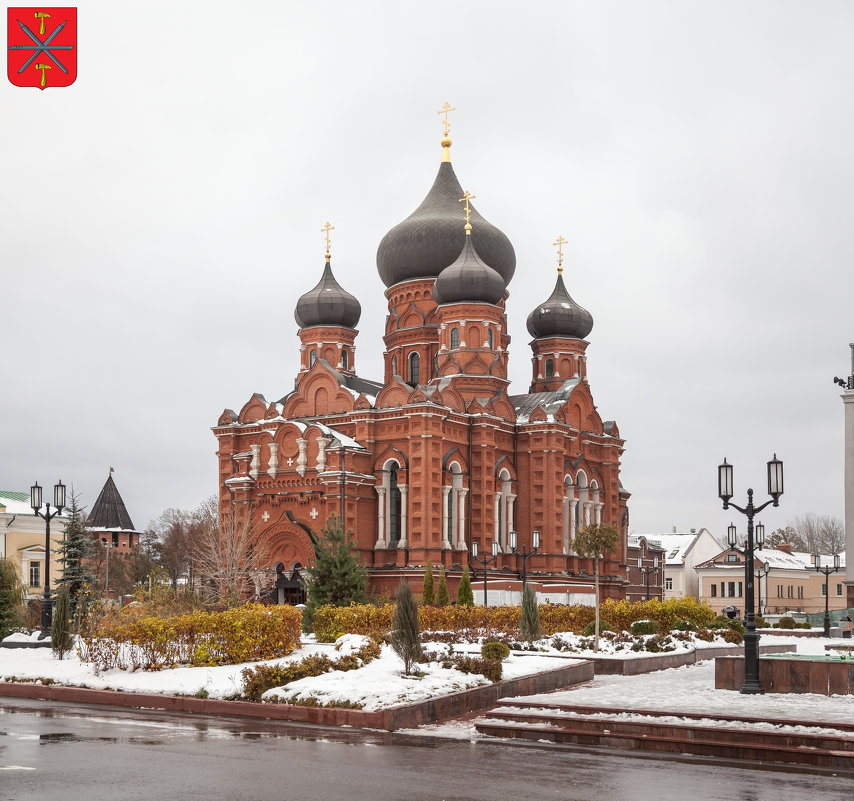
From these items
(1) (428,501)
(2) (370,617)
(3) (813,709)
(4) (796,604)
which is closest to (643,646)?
(2) (370,617)

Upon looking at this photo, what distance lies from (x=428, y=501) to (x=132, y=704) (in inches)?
968

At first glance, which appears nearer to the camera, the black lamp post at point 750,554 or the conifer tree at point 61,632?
the black lamp post at point 750,554

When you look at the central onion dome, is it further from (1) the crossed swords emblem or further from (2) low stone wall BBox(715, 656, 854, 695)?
(2) low stone wall BBox(715, 656, 854, 695)

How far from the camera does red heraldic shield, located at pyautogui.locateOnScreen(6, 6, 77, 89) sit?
16.8 metres

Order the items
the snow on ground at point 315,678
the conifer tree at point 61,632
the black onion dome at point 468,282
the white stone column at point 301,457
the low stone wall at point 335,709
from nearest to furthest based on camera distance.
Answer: the low stone wall at point 335,709
the snow on ground at point 315,678
the conifer tree at point 61,632
the white stone column at point 301,457
the black onion dome at point 468,282

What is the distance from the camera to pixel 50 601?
25656 millimetres

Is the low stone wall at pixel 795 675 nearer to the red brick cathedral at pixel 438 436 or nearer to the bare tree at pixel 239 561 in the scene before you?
the red brick cathedral at pixel 438 436

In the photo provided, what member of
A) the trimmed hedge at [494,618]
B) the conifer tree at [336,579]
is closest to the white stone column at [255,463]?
the conifer tree at [336,579]

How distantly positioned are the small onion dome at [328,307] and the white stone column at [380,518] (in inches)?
437

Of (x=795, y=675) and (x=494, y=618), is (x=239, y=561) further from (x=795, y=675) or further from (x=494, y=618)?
(x=795, y=675)

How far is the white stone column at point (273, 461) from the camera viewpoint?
43031 mm

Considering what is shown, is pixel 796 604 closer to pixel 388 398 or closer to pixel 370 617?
pixel 388 398

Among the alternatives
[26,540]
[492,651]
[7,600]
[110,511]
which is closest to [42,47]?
[492,651]

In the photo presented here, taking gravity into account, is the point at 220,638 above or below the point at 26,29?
below
